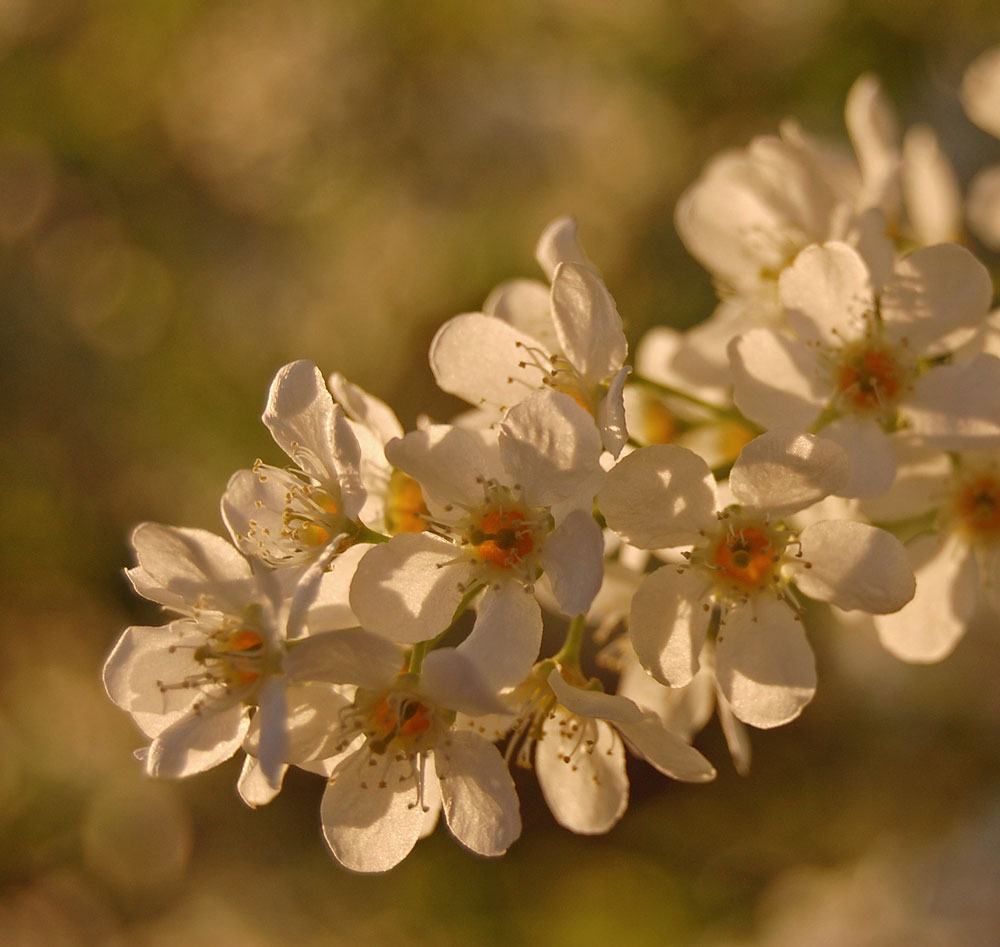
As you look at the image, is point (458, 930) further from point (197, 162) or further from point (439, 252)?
point (197, 162)

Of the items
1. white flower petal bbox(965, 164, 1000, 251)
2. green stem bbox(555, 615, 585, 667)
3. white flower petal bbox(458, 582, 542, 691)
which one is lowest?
white flower petal bbox(965, 164, 1000, 251)

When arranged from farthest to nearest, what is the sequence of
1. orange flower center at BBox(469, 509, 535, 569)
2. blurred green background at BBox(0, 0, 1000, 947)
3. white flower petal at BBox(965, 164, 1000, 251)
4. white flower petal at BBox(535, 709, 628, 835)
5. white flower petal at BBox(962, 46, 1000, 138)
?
blurred green background at BBox(0, 0, 1000, 947) < white flower petal at BBox(965, 164, 1000, 251) < white flower petal at BBox(962, 46, 1000, 138) < white flower petal at BBox(535, 709, 628, 835) < orange flower center at BBox(469, 509, 535, 569)

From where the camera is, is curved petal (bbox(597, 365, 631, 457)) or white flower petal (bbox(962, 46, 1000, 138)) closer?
curved petal (bbox(597, 365, 631, 457))

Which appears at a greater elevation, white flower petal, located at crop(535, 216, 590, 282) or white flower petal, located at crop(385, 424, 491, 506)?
white flower petal, located at crop(535, 216, 590, 282)

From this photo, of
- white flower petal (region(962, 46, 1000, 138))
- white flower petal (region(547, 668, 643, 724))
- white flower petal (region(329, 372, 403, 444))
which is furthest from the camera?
white flower petal (region(962, 46, 1000, 138))

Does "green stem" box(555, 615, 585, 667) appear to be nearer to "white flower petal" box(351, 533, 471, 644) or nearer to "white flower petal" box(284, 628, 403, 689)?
"white flower petal" box(351, 533, 471, 644)

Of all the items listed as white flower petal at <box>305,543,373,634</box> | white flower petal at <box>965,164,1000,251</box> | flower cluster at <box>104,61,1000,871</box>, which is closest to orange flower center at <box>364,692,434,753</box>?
flower cluster at <box>104,61,1000,871</box>

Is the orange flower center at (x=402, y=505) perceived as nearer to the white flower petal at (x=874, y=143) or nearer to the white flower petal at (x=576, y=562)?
the white flower petal at (x=576, y=562)
